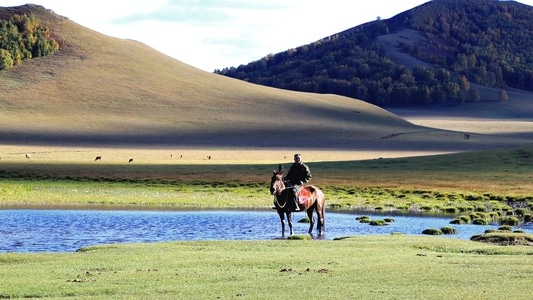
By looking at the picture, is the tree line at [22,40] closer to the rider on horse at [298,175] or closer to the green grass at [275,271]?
the rider on horse at [298,175]

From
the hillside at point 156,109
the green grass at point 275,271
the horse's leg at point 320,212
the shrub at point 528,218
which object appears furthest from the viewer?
the hillside at point 156,109

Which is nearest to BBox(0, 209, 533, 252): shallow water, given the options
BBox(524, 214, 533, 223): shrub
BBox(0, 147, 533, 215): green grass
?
BBox(524, 214, 533, 223): shrub

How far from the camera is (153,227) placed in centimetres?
3809

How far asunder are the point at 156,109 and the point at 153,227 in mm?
116508

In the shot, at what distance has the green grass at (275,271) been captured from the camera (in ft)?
61.9

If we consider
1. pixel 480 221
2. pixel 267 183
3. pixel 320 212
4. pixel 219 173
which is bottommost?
pixel 480 221

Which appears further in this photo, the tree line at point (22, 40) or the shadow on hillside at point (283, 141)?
the tree line at point (22, 40)

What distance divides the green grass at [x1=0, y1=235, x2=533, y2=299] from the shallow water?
16.0ft

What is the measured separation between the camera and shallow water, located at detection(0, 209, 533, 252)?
32750 millimetres

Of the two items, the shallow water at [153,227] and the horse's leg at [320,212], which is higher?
the horse's leg at [320,212]

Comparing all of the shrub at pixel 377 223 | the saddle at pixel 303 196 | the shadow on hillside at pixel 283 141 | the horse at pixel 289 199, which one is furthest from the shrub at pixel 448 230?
the shadow on hillside at pixel 283 141

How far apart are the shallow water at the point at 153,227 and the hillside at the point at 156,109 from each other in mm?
80493

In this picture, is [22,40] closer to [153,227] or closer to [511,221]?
[153,227]

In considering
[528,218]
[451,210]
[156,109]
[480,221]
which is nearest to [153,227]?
[480,221]
